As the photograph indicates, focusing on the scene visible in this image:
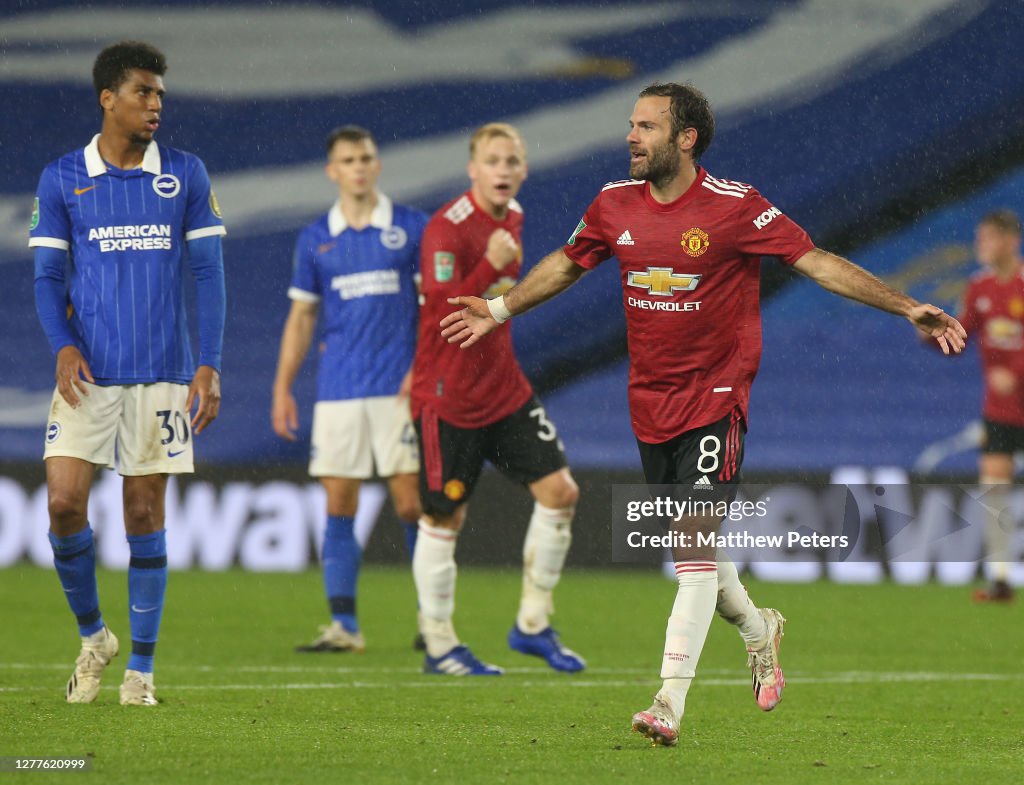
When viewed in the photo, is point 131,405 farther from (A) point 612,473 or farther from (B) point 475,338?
(A) point 612,473

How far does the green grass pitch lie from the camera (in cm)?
456

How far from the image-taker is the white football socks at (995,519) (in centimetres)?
1142

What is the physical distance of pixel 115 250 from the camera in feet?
19.2

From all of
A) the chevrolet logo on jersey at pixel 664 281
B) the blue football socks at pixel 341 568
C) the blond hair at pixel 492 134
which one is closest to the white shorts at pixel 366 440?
the blue football socks at pixel 341 568

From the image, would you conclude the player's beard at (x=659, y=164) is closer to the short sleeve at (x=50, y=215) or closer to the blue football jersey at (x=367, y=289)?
the short sleeve at (x=50, y=215)

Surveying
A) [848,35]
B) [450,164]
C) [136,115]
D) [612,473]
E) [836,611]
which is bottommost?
[836,611]

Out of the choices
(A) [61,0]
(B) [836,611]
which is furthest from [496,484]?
(A) [61,0]

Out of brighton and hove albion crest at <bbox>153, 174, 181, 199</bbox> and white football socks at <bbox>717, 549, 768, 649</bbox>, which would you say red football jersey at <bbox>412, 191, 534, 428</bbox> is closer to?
brighton and hove albion crest at <bbox>153, 174, 181, 199</bbox>

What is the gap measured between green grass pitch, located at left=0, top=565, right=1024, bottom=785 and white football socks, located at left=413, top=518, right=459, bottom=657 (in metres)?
0.18

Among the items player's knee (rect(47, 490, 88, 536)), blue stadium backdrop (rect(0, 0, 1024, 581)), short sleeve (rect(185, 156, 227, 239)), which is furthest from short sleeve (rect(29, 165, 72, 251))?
blue stadium backdrop (rect(0, 0, 1024, 581))

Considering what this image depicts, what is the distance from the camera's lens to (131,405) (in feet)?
19.3

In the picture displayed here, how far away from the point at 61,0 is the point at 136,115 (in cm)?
1161

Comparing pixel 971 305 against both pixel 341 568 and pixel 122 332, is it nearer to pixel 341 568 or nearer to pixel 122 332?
pixel 341 568

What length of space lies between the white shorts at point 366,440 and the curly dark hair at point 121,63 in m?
Answer: 3.01
